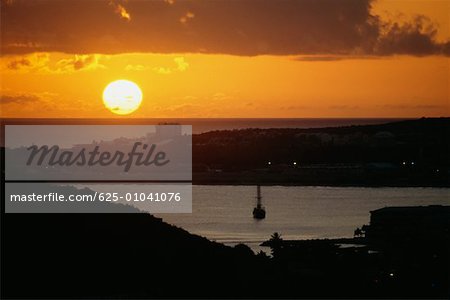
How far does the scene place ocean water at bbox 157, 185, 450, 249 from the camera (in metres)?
52.3

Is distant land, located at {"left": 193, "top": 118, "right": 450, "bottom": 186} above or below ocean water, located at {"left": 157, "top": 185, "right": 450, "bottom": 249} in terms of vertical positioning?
above

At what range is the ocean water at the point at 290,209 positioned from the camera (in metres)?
52.3

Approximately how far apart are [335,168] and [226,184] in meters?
12.3

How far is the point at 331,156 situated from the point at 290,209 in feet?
139

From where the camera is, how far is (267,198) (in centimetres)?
7994

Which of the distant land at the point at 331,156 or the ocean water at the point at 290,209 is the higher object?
the distant land at the point at 331,156

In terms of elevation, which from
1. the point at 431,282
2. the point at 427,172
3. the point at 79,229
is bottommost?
the point at 431,282

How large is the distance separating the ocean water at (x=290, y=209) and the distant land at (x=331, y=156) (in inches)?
157

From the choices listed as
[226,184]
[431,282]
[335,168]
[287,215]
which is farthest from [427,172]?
[431,282]

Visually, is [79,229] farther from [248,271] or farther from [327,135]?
[327,135]

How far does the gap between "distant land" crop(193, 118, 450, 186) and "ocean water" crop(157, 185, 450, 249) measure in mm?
3978

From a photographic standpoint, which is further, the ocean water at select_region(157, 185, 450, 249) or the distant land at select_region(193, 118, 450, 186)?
the distant land at select_region(193, 118, 450, 186)

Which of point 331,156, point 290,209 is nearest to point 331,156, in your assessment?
point 331,156

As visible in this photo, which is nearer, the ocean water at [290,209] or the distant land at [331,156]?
the ocean water at [290,209]
